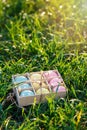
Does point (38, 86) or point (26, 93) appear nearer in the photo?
point (26, 93)

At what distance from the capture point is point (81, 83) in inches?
123

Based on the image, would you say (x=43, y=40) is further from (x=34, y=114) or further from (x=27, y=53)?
(x=34, y=114)

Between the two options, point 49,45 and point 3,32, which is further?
point 3,32

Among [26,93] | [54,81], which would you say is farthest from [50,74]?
[26,93]

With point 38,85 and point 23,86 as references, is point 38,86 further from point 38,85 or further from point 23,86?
point 23,86

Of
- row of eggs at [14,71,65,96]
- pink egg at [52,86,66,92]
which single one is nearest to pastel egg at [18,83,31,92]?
row of eggs at [14,71,65,96]

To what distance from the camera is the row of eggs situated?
2.93m

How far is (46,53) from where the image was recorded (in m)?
3.54

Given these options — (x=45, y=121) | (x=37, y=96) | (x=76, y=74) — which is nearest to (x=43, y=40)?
(x=76, y=74)

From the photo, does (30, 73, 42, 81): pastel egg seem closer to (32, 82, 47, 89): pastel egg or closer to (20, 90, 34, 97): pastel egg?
(32, 82, 47, 89): pastel egg

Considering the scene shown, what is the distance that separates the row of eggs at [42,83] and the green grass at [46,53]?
90 mm

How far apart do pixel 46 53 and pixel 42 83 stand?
1.82ft

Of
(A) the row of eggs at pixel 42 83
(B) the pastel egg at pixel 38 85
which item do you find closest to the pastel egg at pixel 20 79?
(A) the row of eggs at pixel 42 83

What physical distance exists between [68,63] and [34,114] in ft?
2.15
